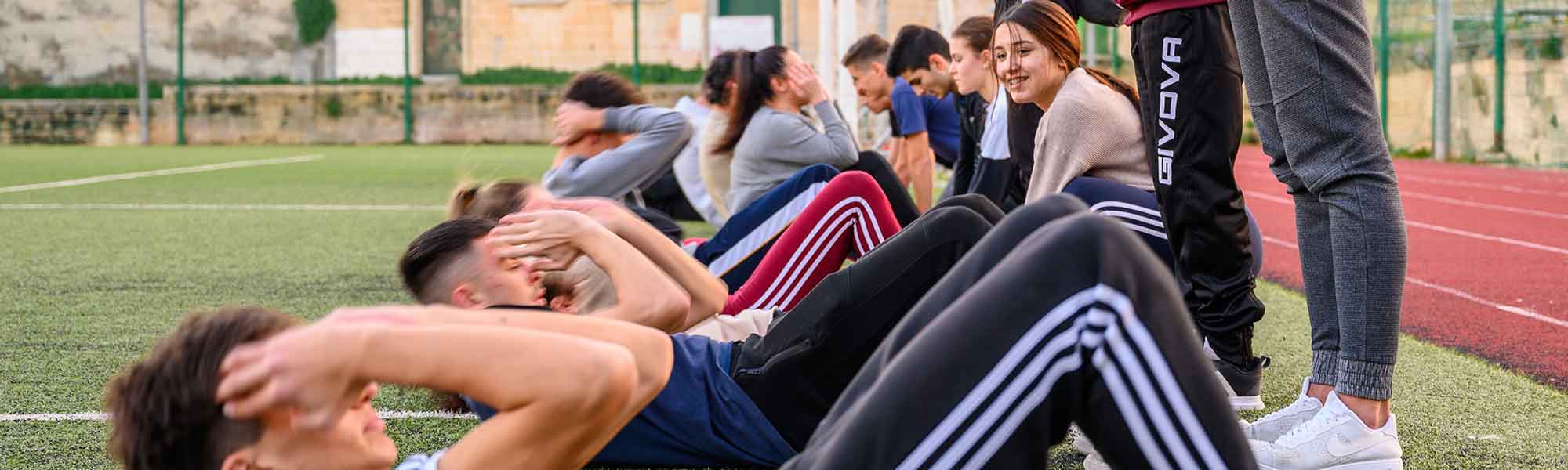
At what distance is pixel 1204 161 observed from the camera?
9.48 feet

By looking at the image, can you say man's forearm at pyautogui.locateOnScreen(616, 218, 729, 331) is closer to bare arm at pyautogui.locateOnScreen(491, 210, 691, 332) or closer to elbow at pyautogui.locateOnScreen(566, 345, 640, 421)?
bare arm at pyautogui.locateOnScreen(491, 210, 691, 332)

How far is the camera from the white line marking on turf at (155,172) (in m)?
11.8

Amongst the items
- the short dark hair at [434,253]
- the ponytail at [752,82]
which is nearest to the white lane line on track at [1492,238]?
the ponytail at [752,82]

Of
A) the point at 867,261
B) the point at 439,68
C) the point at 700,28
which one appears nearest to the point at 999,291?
the point at 867,261

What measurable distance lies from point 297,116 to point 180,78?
6.65 feet

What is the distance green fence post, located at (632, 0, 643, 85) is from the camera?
2375 cm

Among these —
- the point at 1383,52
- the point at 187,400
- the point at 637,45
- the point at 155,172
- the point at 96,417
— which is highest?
the point at 637,45

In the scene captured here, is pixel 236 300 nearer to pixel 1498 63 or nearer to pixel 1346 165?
pixel 1346 165

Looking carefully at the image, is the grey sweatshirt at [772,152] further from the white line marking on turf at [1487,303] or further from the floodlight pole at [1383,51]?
the floodlight pole at [1383,51]

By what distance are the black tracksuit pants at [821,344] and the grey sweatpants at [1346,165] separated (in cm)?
66

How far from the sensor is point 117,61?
26375 mm

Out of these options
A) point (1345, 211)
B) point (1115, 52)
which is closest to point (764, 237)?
point (1345, 211)

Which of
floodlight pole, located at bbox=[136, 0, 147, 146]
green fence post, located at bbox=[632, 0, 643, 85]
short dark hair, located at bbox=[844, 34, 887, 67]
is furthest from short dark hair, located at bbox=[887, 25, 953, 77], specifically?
floodlight pole, located at bbox=[136, 0, 147, 146]

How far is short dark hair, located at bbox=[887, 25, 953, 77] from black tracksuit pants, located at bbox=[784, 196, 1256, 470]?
5118 mm
